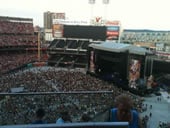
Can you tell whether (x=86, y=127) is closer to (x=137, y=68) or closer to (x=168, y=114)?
(x=168, y=114)

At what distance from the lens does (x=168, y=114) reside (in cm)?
1484

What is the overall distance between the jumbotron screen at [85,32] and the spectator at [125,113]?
3575cm

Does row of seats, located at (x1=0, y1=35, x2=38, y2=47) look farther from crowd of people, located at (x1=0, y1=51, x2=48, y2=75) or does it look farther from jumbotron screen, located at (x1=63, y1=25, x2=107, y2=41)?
jumbotron screen, located at (x1=63, y1=25, x2=107, y2=41)

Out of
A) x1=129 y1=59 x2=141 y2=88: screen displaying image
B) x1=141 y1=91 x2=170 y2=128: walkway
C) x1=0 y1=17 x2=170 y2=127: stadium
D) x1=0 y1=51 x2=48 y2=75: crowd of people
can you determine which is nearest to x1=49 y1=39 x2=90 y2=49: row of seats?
x1=0 y1=17 x2=170 y2=127: stadium

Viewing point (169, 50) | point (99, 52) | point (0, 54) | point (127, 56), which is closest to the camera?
point (127, 56)

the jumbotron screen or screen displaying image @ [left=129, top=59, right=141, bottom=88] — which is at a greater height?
the jumbotron screen

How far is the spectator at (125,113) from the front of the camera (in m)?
2.11

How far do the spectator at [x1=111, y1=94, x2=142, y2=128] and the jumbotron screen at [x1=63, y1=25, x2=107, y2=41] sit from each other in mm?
35747

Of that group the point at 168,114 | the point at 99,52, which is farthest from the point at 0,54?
the point at 168,114

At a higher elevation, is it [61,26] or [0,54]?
[61,26]

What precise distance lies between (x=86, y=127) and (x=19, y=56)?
35.8 metres

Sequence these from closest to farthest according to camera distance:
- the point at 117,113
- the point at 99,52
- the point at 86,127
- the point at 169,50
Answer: the point at 86,127 < the point at 117,113 < the point at 99,52 < the point at 169,50

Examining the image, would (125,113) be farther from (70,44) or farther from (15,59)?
(70,44)

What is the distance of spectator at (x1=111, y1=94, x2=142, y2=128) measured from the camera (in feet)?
6.93
